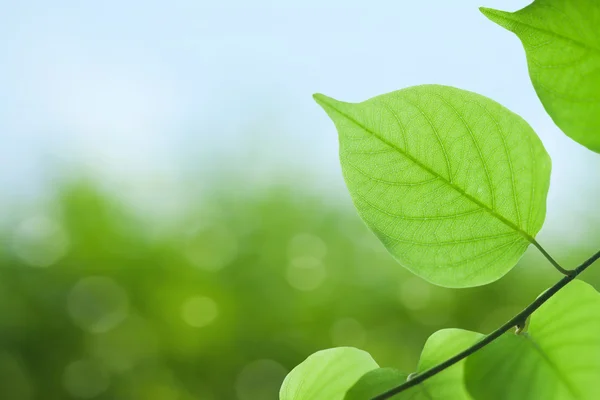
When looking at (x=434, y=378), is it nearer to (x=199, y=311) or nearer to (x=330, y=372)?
(x=330, y=372)

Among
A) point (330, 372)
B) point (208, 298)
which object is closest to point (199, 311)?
point (208, 298)

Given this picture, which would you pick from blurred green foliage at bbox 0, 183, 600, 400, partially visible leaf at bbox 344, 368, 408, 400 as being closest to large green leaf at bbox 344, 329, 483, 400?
partially visible leaf at bbox 344, 368, 408, 400

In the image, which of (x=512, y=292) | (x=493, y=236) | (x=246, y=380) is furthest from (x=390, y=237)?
(x=512, y=292)

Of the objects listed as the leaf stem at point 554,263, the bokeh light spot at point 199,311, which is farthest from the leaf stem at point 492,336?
the bokeh light spot at point 199,311

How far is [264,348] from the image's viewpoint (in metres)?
5.05

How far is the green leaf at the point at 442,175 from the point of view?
187 mm

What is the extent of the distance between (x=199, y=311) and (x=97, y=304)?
0.81 meters

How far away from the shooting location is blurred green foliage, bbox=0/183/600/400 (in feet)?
16.1

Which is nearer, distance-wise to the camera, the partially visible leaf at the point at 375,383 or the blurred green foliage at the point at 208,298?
the partially visible leaf at the point at 375,383

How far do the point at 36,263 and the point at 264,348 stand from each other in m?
1.97

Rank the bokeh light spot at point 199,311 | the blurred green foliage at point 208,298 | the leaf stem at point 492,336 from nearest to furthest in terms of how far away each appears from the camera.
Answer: the leaf stem at point 492,336, the blurred green foliage at point 208,298, the bokeh light spot at point 199,311

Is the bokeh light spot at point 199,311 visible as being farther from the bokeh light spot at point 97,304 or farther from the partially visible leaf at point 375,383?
the partially visible leaf at point 375,383

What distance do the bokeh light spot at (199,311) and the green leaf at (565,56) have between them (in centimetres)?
504

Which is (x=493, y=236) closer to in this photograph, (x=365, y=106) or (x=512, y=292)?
(x=365, y=106)
